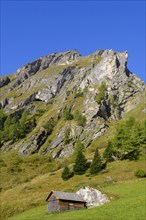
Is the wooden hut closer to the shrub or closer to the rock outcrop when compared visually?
the rock outcrop

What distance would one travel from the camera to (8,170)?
118 metres

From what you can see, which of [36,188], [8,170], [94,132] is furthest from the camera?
[94,132]

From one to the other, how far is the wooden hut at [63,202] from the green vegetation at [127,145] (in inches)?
1684

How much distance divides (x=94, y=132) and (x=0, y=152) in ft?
167

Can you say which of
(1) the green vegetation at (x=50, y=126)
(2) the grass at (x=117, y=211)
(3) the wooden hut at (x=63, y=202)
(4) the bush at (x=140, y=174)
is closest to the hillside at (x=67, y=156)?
(2) the grass at (x=117, y=211)

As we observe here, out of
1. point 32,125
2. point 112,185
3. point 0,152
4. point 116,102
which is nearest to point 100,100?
point 116,102

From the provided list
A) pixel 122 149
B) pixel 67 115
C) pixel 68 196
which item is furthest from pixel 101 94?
pixel 68 196

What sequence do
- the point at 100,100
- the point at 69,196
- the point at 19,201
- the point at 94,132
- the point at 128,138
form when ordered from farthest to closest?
the point at 100,100, the point at 94,132, the point at 128,138, the point at 19,201, the point at 69,196

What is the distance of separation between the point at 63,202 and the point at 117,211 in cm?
1353

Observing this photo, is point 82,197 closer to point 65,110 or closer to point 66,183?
point 66,183

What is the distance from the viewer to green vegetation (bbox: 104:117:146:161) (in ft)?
323

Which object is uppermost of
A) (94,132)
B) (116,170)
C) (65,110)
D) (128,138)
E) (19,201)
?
(65,110)

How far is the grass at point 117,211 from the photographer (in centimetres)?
4238

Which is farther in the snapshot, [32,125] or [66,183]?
[32,125]
